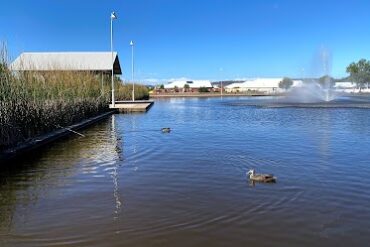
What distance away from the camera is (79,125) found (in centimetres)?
1922

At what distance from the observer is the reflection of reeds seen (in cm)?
1205

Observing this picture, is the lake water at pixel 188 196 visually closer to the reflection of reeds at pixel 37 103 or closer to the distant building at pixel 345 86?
the reflection of reeds at pixel 37 103

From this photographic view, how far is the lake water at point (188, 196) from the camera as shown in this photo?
19.4 ft

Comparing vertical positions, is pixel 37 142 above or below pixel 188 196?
above

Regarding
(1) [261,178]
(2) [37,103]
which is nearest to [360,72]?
(2) [37,103]

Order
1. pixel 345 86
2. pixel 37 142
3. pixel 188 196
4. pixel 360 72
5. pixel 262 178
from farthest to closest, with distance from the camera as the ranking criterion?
1. pixel 345 86
2. pixel 360 72
3. pixel 37 142
4. pixel 262 178
5. pixel 188 196

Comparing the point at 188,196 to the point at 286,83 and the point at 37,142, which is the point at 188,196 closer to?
the point at 37,142

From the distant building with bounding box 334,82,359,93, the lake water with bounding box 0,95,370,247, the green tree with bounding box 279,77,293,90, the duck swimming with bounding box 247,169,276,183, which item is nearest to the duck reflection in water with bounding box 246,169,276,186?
the duck swimming with bounding box 247,169,276,183

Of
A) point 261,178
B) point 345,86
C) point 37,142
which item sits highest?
point 345,86

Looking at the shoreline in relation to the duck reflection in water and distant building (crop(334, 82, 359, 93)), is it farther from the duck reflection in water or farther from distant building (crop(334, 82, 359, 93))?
distant building (crop(334, 82, 359, 93))

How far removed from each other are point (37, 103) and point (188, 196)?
8695 mm

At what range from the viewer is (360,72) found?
128625 mm

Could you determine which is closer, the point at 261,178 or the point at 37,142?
the point at 261,178

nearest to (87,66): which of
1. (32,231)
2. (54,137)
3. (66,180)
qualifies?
(54,137)
